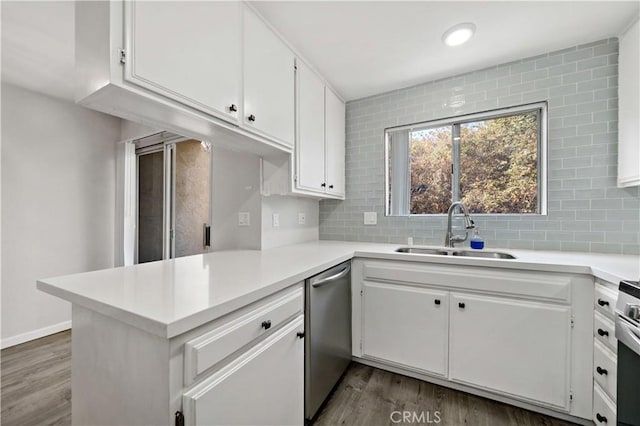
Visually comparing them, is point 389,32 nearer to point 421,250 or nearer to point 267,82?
point 267,82

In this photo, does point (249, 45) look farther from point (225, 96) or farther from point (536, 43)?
point (536, 43)

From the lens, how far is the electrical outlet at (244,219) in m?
2.01

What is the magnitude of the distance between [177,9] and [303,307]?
1.43 metres

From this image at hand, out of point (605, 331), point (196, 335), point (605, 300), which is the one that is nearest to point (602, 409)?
point (605, 331)

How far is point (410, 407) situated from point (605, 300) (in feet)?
3.80

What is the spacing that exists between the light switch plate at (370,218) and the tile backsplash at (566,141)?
1.00ft

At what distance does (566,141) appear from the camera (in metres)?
1.91

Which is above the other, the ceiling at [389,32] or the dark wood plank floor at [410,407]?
the ceiling at [389,32]

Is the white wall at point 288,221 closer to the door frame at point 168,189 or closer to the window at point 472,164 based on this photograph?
the window at point 472,164

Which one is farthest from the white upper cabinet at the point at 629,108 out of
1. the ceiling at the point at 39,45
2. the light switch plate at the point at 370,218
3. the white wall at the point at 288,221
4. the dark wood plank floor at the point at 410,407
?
the ceiling at the point at 39,45

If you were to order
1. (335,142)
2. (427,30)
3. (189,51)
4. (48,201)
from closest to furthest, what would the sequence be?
(189,51)
(427,30)
(335,142)
(48,201)

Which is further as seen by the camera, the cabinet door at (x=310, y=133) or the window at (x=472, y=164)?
the window at (x=472, y=164)

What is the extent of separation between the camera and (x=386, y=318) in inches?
73.4

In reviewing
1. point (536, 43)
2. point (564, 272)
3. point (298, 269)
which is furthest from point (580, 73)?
point (298, 269)
